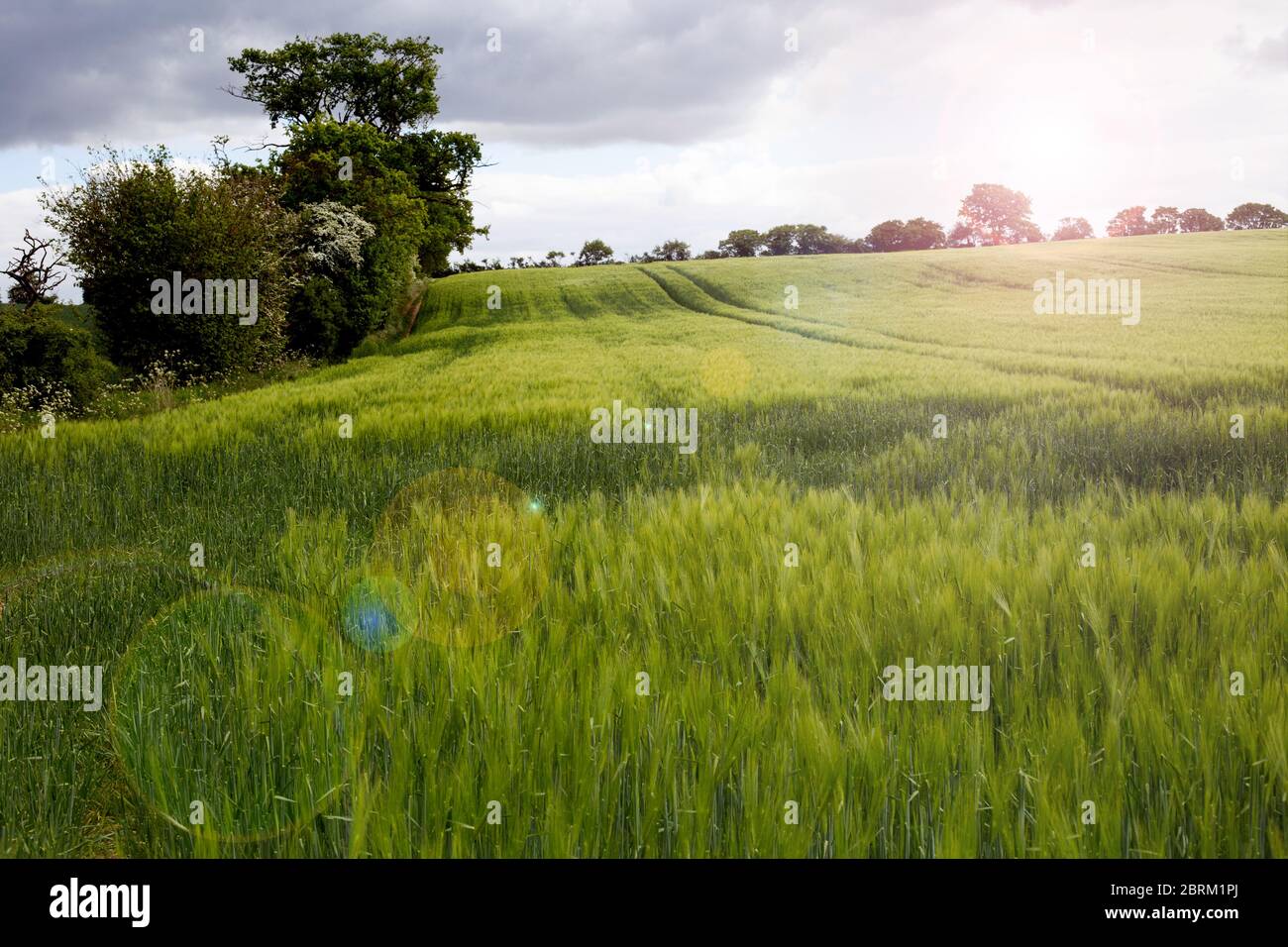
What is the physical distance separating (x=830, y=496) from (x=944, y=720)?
284 cm
